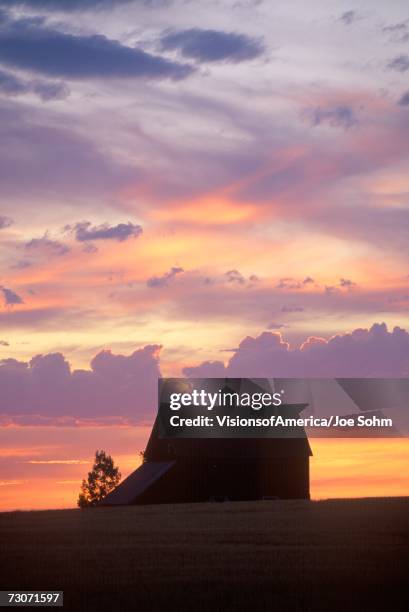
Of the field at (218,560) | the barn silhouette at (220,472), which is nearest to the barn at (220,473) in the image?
the barn silhouette at (220,472)

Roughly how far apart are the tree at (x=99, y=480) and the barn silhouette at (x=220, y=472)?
5107cm

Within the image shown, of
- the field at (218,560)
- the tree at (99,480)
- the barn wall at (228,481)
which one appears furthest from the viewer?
the tree at (99,480)

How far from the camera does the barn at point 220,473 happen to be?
67.8 meters

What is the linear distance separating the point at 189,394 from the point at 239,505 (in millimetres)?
18254

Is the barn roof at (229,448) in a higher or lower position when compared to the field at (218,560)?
higher

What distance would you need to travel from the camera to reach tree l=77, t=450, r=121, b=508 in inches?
4744

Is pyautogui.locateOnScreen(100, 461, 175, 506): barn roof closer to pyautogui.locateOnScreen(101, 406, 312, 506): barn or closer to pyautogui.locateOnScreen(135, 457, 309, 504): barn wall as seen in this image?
pyautogui.locateOnScreen(101, 406, 312, 506): barn

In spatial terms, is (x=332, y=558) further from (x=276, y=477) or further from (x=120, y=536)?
(x=276, y=477)

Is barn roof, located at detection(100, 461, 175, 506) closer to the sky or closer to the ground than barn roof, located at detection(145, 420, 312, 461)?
closer to the ground

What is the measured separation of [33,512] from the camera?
177 feet

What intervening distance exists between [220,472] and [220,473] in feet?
0.24

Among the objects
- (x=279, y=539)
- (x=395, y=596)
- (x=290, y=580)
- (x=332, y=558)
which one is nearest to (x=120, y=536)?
(x=279, y=539)

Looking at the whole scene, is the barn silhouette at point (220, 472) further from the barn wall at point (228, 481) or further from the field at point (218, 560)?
the field at point (218, 560)

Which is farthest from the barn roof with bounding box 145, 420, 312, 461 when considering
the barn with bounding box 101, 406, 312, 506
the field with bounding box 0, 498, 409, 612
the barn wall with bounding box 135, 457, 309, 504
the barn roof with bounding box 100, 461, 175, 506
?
the field with bounding box 0, 498, 409, 612
